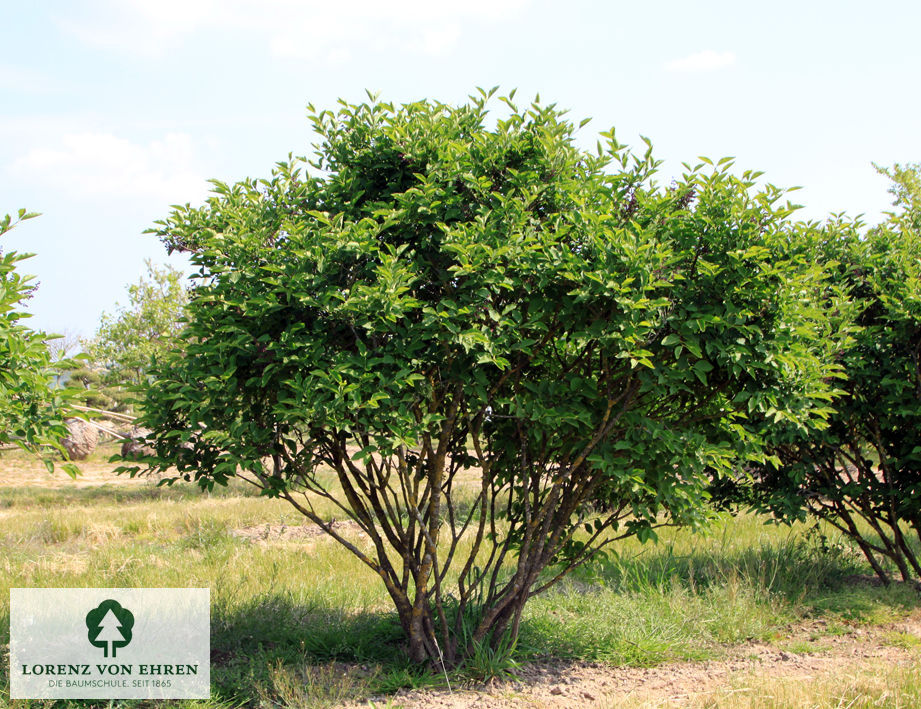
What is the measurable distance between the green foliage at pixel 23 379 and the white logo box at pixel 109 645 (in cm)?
154

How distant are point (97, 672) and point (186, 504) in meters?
9.76

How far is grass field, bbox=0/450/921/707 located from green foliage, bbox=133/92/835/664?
680 mm

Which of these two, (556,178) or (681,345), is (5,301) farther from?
(681,345)

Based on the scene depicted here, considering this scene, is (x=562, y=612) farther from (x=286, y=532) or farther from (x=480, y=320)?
(x=286, y=532)

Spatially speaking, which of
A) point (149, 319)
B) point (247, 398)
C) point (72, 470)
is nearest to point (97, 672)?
point (72, 470)

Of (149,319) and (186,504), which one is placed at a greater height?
(149,319)

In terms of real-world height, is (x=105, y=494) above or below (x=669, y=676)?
below

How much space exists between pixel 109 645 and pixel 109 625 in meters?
0.18

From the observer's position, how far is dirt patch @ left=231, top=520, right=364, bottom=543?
10.2 metres

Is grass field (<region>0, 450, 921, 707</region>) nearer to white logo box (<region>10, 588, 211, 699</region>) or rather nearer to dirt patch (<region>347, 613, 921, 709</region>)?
dirt patch (<region>347, 613, 921, 709</region>)

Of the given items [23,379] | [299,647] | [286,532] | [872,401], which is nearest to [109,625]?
[299,647]

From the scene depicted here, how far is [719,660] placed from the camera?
17.7ft

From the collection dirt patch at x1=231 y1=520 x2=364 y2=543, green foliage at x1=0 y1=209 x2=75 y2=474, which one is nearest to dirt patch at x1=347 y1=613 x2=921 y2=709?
green foliage at x1=0 y1=209 x2=75 y2=474

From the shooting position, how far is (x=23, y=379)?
369 centimetres
